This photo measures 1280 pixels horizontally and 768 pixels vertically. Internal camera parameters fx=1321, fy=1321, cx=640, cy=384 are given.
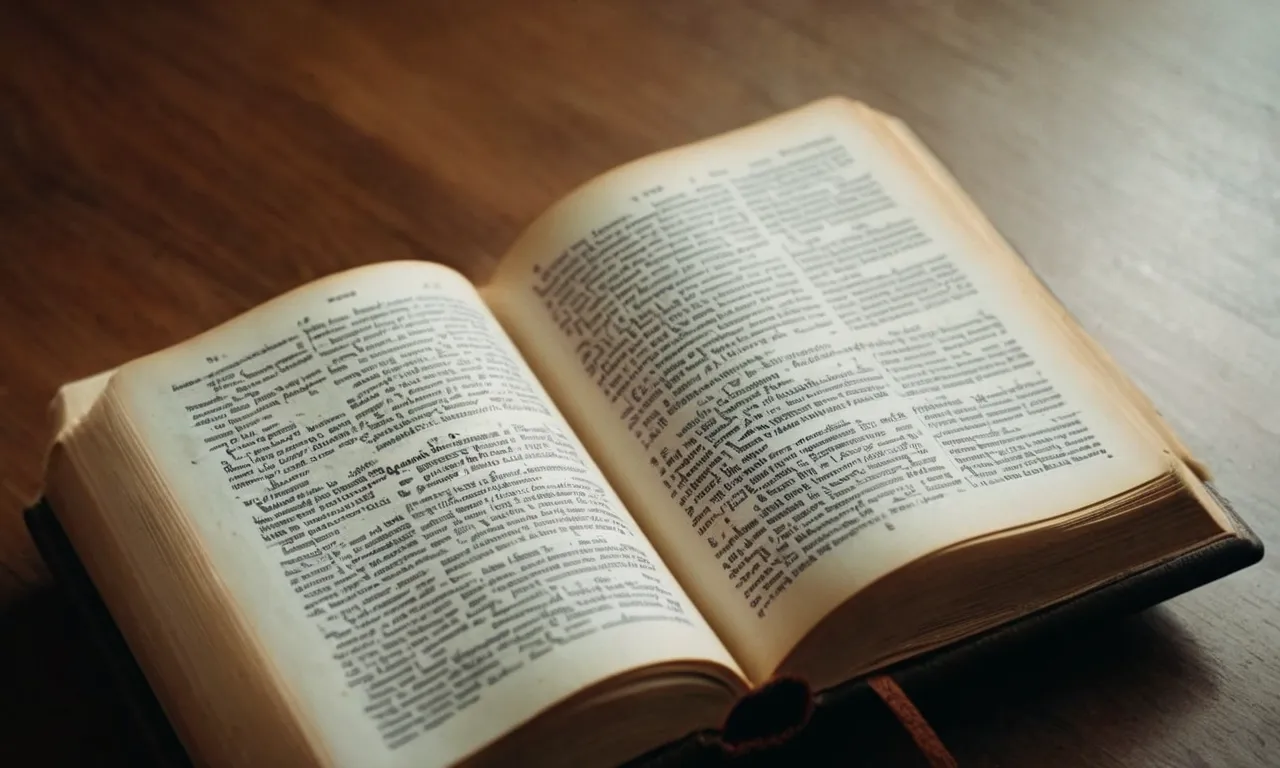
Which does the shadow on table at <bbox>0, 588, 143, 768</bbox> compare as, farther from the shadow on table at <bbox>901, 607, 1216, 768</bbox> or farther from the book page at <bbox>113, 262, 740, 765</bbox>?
the shadow on table at <bbox>901, 607, 1216, 768</bbox>

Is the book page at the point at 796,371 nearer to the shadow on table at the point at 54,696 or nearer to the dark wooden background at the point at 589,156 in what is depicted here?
the dark wooden background at the point at 589,156

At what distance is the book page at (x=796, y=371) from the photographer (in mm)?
626

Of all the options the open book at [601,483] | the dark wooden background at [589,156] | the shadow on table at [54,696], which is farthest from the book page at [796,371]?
the shadow on table at [54,696]

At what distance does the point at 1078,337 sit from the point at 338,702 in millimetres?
442

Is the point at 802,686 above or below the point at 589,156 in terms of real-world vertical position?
below

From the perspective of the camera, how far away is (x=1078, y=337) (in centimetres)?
74

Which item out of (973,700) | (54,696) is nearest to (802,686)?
(973,700)

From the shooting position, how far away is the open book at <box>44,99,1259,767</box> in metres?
0.57

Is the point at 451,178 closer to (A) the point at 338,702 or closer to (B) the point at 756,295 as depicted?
(B) the point at 756,295

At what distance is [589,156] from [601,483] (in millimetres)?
333

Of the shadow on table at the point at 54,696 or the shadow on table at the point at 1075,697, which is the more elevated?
the shadow on table at the point at 54,696

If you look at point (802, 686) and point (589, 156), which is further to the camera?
point (589, 156)

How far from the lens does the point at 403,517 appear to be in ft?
2.03

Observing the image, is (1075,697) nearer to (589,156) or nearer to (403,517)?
(403,517)
